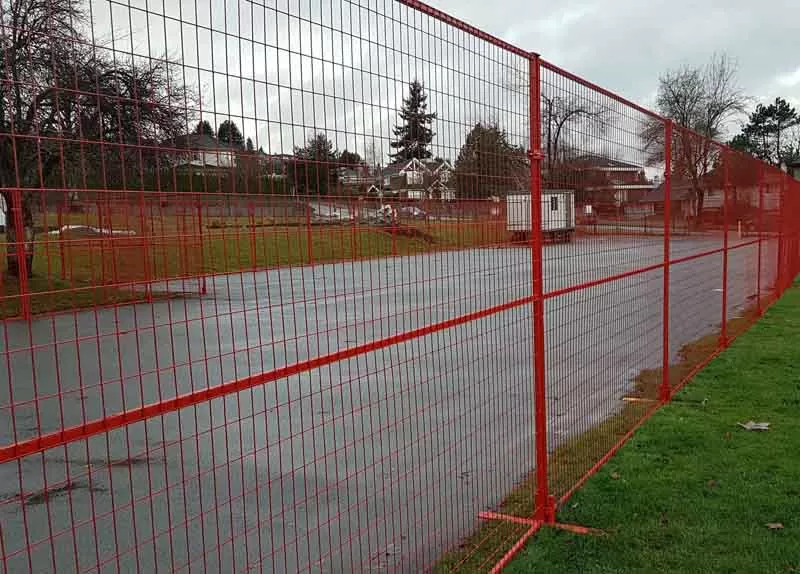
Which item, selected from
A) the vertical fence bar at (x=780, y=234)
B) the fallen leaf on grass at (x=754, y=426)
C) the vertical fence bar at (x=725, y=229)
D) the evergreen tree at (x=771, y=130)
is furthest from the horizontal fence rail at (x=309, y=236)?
the evergreen tree at (x=771, y=130)

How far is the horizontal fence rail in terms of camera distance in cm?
232

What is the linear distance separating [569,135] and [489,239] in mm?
1347

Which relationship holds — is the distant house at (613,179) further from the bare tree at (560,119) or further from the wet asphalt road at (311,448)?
the wet asphalt road at (311,448)

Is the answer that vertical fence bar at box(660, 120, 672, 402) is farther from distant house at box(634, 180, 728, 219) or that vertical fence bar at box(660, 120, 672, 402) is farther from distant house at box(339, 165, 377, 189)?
distant house at box(339, 165, 377, 189)

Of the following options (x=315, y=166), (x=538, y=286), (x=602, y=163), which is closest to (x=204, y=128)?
(x=315, y=166)

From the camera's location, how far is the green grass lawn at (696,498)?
3.92m

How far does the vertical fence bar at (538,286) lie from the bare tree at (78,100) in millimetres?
2478

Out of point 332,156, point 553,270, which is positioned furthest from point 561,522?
point 332,156

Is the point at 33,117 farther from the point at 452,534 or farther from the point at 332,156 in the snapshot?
the point at 452,534

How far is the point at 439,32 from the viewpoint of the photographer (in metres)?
3.57

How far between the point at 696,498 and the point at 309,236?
10.3 feet

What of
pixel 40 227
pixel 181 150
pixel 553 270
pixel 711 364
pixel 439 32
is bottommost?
pixel 711 364

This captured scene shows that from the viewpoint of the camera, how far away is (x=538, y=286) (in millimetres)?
4367

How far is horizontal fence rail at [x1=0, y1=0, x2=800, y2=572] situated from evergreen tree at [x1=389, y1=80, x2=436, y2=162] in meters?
0.01
